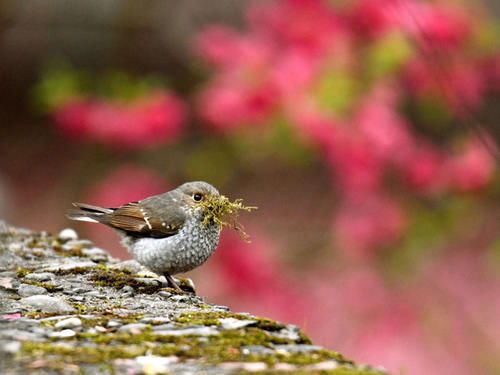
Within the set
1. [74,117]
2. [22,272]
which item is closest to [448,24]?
[74,117]

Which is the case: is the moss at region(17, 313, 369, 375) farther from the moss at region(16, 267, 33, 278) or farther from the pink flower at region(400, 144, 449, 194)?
the pink flower at region(400, 144, 449, 194)

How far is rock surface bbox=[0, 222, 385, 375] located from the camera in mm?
2143

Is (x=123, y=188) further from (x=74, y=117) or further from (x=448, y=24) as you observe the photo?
(x=448, y=24)

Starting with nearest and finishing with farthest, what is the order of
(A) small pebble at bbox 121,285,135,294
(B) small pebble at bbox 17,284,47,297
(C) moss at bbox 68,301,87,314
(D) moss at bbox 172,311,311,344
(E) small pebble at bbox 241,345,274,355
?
(E) small pebble at bbox 241,345,274,355, (D) moss at bbox 172,311,311,344, (C) moss at bbox 68,301,87,314, (B) small pebble at bbox 17,284,47,297, (A) small pebble at bbox 121,285,135,294

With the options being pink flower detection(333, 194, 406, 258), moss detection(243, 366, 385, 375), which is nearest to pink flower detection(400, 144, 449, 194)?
pink flower detection(333, 194, 406, 258)

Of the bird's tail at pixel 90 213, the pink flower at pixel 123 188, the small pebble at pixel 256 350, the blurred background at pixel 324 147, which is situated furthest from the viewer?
the pink flower at pixel 123 188

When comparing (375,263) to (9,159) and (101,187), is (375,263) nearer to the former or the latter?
(101,187)

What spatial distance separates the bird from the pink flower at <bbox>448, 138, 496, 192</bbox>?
3.48 metres

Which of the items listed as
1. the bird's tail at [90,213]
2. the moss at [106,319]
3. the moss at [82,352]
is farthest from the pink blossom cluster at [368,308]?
the moss at [82,352]

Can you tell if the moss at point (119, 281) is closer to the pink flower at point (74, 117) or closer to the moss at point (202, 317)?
the moss at point (202, 317)

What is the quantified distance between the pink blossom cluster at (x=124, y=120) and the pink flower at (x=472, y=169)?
7.51 feet

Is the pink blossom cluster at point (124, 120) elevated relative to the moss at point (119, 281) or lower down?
elevated

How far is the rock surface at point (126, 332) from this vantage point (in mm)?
2143

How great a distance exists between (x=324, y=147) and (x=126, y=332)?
3723 millimetres
